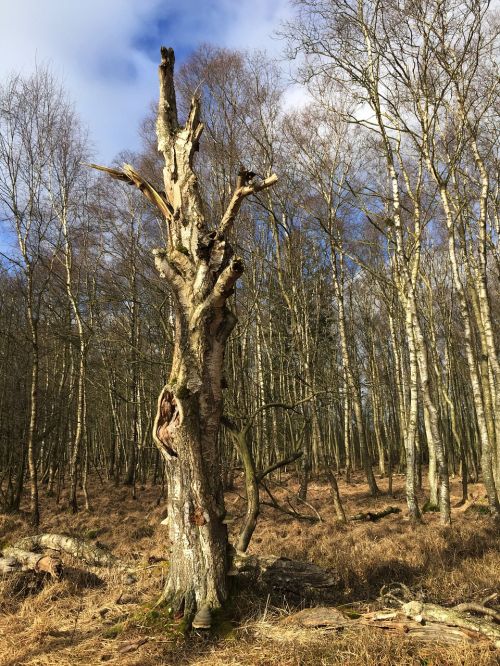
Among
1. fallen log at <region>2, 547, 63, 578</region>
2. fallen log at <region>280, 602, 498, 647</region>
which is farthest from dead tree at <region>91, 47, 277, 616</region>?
fallen log at <region>2, 547, 63, 578</region>

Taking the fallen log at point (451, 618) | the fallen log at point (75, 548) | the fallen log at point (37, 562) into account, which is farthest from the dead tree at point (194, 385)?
the fallen log at point (75, 548)

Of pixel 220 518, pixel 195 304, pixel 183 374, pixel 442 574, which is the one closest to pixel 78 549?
pixel 220 518

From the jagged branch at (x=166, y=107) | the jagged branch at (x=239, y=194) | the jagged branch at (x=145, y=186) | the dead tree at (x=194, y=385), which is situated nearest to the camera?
the dead tree at (x=194, y=385)

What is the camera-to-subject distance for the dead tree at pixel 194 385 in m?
3.99

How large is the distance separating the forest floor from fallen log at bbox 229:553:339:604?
0.68 ft

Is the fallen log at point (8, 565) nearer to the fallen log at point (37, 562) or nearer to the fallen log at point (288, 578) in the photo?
the fallen log at point (37, 562)

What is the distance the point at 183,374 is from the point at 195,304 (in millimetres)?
680

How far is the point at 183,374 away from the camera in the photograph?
420 cm

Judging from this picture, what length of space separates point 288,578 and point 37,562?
2991 mm

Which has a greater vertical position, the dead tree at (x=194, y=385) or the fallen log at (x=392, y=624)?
the dead tree at (x=194, y=385)

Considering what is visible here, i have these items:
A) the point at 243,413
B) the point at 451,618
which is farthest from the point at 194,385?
the point at 243,413

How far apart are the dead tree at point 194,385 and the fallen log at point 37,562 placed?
73.6 inches

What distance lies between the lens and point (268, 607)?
409 centimetres

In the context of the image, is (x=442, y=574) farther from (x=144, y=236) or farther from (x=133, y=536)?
(x=144, y=236)
